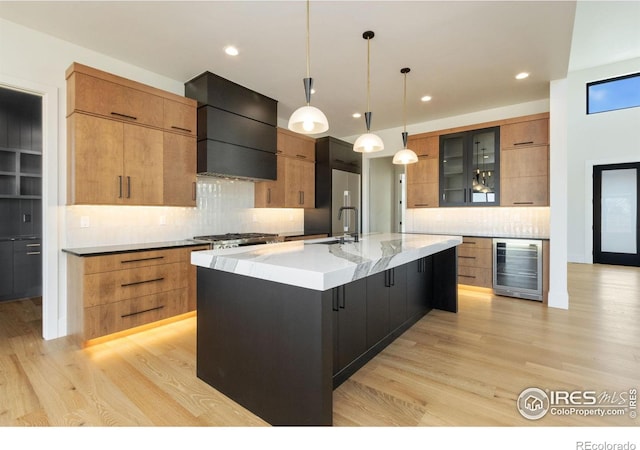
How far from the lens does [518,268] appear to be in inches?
163

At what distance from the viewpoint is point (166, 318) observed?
3.09m

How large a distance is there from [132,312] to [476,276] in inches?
171

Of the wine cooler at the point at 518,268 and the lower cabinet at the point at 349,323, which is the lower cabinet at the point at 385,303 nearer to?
the lower cabinet at the point at 349,323

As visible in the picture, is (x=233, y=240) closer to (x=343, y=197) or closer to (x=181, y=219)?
(x=181, y=219)

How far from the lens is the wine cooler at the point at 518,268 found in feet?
13.0

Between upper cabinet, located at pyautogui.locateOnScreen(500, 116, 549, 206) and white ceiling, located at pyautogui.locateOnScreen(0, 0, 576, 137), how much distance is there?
0.50 m

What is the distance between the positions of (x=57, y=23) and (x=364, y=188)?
4803 mm

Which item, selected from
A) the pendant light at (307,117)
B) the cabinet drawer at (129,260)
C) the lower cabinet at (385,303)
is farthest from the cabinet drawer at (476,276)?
the cabinet drawer at (129,260)

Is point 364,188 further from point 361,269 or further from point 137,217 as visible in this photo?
point 361,269

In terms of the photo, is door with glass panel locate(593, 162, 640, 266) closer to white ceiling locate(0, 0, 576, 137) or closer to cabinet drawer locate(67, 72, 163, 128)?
white ceiling locate(0, 0, 576, 137)

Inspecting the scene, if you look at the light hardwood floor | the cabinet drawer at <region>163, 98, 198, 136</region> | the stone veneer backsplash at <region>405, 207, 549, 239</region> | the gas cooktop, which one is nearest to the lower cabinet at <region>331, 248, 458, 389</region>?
the light hardwood floor

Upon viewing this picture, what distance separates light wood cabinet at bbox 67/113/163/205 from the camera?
272 centimetres

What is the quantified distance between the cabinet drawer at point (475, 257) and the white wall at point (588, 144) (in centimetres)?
427
